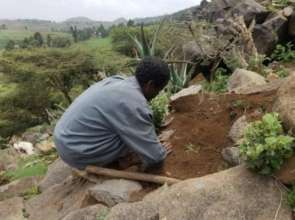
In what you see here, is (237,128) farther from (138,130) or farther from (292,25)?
(292,25)

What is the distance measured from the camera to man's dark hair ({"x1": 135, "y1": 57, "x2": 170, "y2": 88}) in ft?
15.9

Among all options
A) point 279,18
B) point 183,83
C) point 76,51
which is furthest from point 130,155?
point 76,51

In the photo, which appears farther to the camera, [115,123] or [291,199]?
[115,123]

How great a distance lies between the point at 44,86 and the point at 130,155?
2584cm

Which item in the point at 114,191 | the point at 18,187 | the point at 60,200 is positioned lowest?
the point at 18,187

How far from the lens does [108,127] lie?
4977mm

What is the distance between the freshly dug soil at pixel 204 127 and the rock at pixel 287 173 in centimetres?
80

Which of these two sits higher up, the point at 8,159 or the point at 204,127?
the point at 204,127

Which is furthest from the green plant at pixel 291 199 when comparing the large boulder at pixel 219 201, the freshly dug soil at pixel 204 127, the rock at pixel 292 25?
the rock at pixel 292 25

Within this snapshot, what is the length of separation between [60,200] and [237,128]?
6.56 ft

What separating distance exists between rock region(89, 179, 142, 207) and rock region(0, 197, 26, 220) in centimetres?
138

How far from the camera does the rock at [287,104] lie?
4.35 m

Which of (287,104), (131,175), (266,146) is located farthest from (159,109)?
(266,146)

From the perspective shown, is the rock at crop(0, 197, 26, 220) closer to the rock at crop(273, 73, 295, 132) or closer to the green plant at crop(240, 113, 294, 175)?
the green plant at crop(240, 113, 294, 175)
